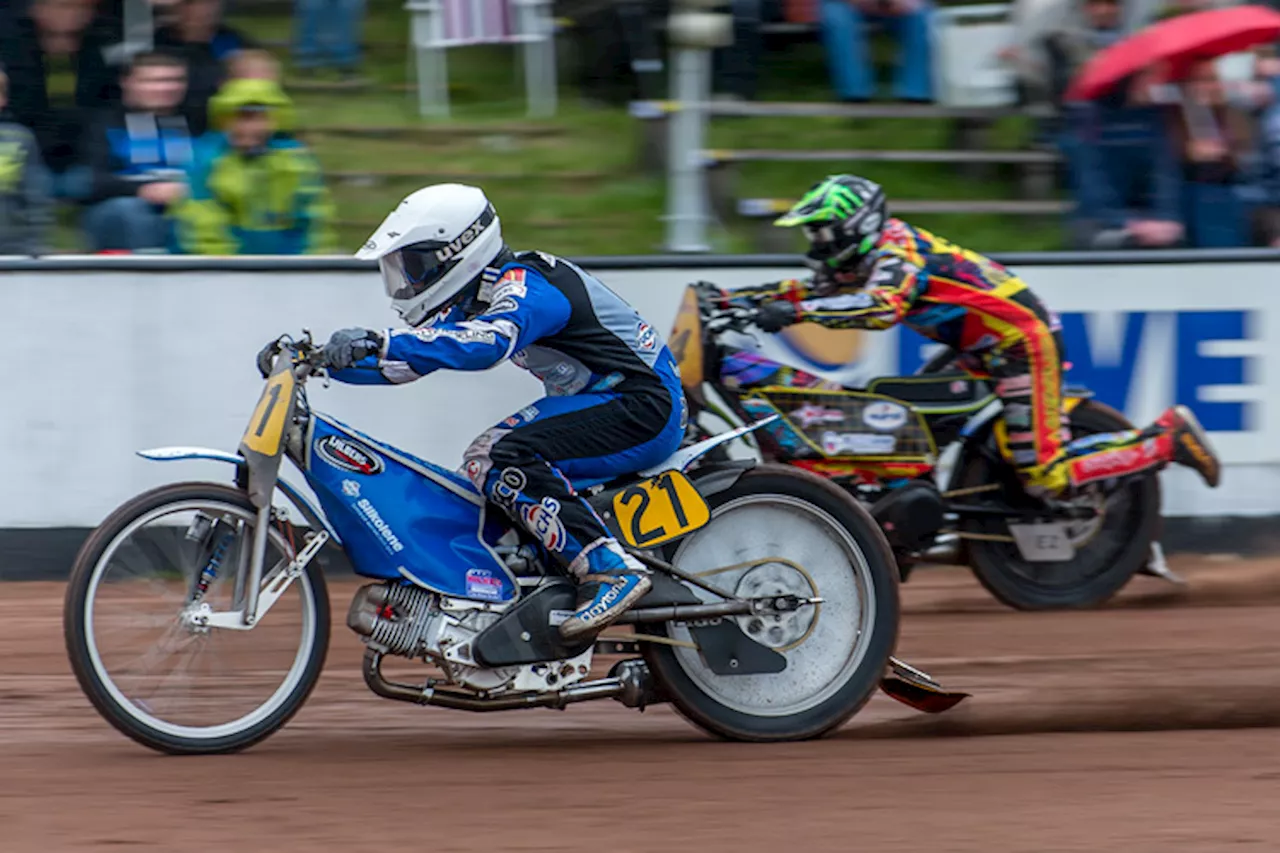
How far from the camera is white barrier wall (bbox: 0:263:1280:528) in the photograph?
8477mm

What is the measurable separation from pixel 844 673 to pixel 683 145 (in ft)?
15.9

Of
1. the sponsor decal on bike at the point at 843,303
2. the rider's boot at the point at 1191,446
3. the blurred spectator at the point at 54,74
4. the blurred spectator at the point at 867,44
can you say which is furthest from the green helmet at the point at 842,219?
the blurred spectator at the point at 867,44

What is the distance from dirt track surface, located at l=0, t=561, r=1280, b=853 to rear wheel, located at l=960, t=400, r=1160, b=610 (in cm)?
88

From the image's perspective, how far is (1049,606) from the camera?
8359 millimetres

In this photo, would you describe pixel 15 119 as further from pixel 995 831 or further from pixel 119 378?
pixel 995 831

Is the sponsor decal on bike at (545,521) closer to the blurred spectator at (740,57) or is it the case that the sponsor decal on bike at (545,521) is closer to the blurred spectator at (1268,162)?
the blurred spectator at (1268,162)

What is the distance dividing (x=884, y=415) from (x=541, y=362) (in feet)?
7.72

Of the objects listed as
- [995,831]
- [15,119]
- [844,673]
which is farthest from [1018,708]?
[15,119]

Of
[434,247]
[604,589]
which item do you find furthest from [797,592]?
[434,247]

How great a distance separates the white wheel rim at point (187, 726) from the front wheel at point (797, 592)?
119 cm

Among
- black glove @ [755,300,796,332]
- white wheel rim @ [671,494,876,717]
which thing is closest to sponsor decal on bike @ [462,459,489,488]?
white wheel rim @ [671,494,876,717]

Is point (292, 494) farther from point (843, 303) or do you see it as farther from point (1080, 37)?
point (1080, 37)

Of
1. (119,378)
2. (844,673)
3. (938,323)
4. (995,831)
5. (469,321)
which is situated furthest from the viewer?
(119,378)

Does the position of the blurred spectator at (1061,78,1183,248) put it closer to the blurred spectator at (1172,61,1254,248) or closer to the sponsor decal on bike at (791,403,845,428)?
the blurred spectator at (1172,61,1254,248)
